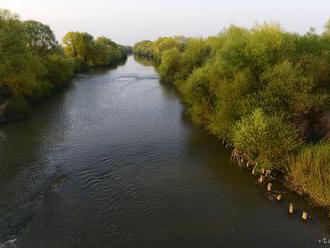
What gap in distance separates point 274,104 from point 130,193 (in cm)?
1594

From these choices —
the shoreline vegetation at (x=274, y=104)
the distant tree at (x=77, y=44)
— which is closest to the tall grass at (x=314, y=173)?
the shoreline vegetation at (x=274, y=104)

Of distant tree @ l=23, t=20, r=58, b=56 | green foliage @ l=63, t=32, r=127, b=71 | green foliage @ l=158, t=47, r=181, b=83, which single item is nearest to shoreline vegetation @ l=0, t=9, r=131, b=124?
distant tree @ l=23, t=20, r=58, b=56

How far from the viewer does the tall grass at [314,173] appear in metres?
21.3

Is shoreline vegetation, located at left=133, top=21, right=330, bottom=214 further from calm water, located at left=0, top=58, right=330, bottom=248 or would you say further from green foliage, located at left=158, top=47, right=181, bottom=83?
green foliage, located at left=158, top=47, right=181, bottom=83

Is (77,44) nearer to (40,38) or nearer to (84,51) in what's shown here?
(84,51)

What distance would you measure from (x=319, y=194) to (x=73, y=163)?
2032cm

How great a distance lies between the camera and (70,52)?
102m

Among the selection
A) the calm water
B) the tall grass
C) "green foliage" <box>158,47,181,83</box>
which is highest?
"green foliage" <box>158,47,181,83</box>

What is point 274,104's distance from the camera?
29844 mm

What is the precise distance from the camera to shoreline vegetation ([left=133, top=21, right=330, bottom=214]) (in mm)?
24125

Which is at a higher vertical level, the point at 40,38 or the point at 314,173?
the point at 40,38

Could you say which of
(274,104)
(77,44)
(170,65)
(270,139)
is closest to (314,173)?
(270,139)

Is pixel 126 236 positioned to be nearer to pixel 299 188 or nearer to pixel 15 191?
pixel 15 191

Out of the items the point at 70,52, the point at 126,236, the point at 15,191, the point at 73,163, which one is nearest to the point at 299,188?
the point at 126,236
